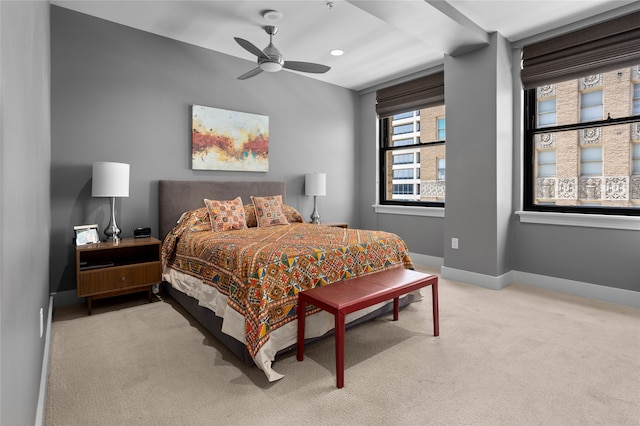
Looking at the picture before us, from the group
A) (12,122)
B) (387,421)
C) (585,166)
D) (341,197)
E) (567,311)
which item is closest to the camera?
(12,122)

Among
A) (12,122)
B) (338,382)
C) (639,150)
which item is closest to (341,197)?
(639,150)

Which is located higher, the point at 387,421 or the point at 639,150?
the point at 639,150

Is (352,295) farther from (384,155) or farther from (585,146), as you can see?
(384,155)

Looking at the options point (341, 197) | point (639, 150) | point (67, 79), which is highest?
point (67, 79)

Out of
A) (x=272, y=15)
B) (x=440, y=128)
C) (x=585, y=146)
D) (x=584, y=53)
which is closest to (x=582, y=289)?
(x=585, y=146)

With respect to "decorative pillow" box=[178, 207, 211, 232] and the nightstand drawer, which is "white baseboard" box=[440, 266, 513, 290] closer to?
"decorative pillow" box=[178, 207, 211, 232]

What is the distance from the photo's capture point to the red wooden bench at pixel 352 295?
6.39 feet

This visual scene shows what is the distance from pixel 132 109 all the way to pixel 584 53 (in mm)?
4584

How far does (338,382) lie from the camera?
193 centimetres

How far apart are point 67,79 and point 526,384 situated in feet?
14.3

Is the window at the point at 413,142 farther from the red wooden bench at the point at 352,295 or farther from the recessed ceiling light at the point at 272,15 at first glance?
the red wooden bench at the point at 352,295

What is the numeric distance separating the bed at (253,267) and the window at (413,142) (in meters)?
2.34

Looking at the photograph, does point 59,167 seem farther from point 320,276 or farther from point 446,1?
point 446,1

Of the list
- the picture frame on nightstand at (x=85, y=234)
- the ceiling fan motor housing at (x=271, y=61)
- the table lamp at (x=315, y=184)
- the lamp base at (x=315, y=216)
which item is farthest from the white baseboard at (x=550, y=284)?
the picture frame on nightstand at (x=85, y=234)
